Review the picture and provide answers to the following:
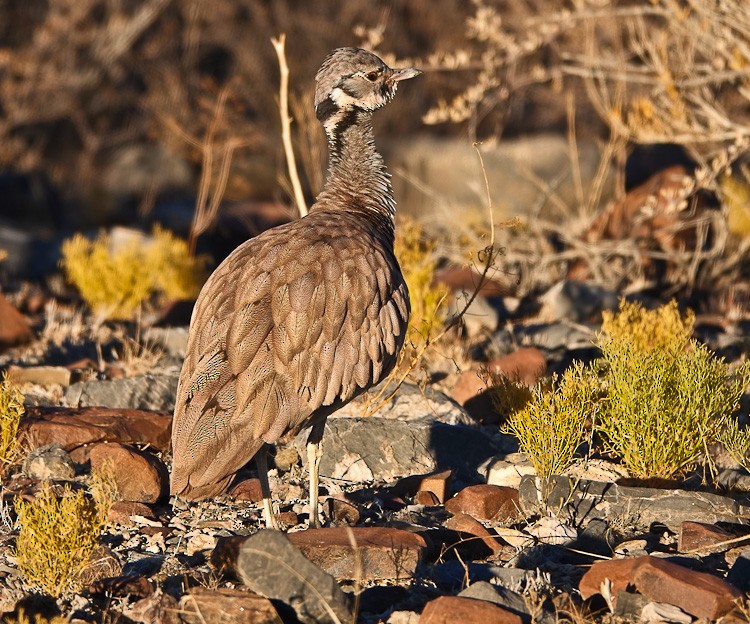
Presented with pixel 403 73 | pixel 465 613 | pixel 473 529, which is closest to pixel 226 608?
pixel 465 613

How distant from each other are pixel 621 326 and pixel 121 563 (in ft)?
11.5

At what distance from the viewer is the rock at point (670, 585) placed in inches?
162

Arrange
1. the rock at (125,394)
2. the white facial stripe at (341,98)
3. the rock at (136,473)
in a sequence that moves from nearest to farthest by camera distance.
Result: the rock at (136,473), the white facial stripe at (341,98), the rock at (125,394)

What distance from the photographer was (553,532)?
5.09 metres

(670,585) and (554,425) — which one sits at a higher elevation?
(554,425)

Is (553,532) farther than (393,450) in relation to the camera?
No

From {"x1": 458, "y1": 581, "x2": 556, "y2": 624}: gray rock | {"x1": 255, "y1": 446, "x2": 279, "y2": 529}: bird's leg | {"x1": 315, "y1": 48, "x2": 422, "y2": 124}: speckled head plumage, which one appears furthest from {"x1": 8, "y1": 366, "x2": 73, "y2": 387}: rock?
{"x1": 458, "y1": 581, "x2": 556, "y2": 624}: gray rock

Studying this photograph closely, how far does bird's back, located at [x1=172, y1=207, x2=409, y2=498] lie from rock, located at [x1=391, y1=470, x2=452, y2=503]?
669 mm

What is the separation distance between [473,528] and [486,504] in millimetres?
281

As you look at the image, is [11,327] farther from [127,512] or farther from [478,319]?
[127,512]

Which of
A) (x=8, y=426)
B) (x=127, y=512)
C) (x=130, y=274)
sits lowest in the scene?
(x=127, y=512)

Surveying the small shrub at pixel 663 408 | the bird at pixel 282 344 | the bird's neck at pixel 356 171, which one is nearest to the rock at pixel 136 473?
the bird at pixel 282 344

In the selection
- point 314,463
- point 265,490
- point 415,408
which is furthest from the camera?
point 415,408

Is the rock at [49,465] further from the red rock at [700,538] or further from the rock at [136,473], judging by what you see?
the red rock at [700,538]
